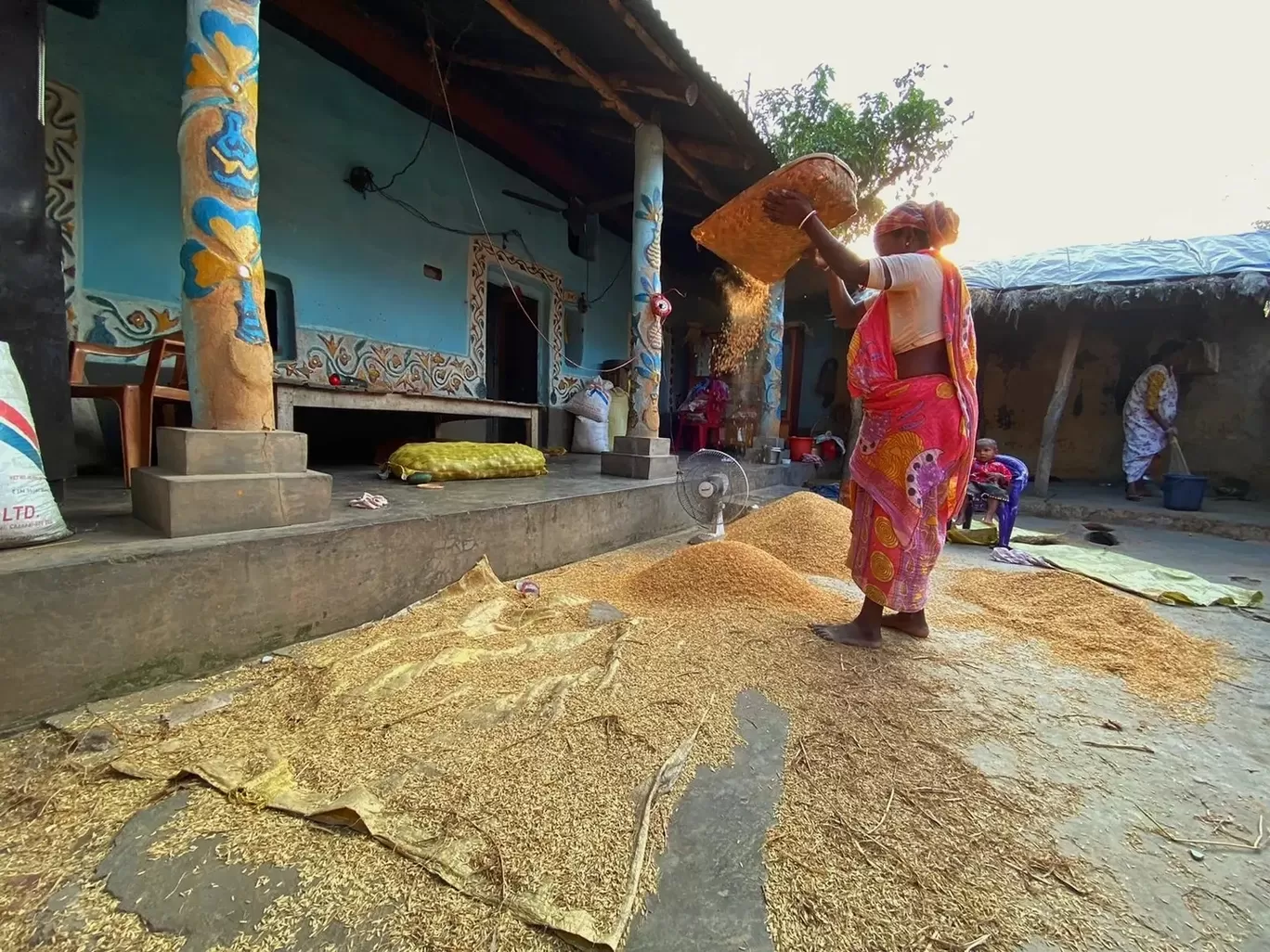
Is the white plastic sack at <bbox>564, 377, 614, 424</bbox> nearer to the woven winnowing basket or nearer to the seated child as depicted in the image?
the seated child

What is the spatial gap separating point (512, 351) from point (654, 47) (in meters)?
4.50

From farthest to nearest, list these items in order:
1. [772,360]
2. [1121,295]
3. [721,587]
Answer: [772,360]
[1121,295]
[721,587]

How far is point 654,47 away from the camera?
4.30 meters

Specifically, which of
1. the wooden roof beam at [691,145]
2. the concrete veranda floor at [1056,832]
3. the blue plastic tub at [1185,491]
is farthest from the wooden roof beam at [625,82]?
the blue plastic tub at [1185,491]

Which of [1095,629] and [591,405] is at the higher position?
[591,405]

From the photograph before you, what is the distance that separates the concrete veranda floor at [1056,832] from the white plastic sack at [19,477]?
1.04 metres

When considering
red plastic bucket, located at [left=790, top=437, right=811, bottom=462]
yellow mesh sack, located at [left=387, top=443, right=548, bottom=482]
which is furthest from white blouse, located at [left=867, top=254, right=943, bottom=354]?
red plastic bucket, located at [left=790, top=437, right=811, bottom=462]

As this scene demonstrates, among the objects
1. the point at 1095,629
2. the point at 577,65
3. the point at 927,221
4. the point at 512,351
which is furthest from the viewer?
the point at 512,351

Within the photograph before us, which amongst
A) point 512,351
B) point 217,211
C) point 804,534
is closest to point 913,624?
point 804,534

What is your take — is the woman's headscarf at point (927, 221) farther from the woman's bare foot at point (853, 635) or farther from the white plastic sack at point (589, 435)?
the white plastic sack at point (589, 435)

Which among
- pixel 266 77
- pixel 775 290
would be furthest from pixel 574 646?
pixel 775 290

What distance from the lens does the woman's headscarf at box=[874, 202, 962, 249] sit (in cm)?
219

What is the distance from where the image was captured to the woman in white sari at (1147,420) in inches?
288

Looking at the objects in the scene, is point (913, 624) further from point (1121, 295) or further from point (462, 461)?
point (1121, 295)
